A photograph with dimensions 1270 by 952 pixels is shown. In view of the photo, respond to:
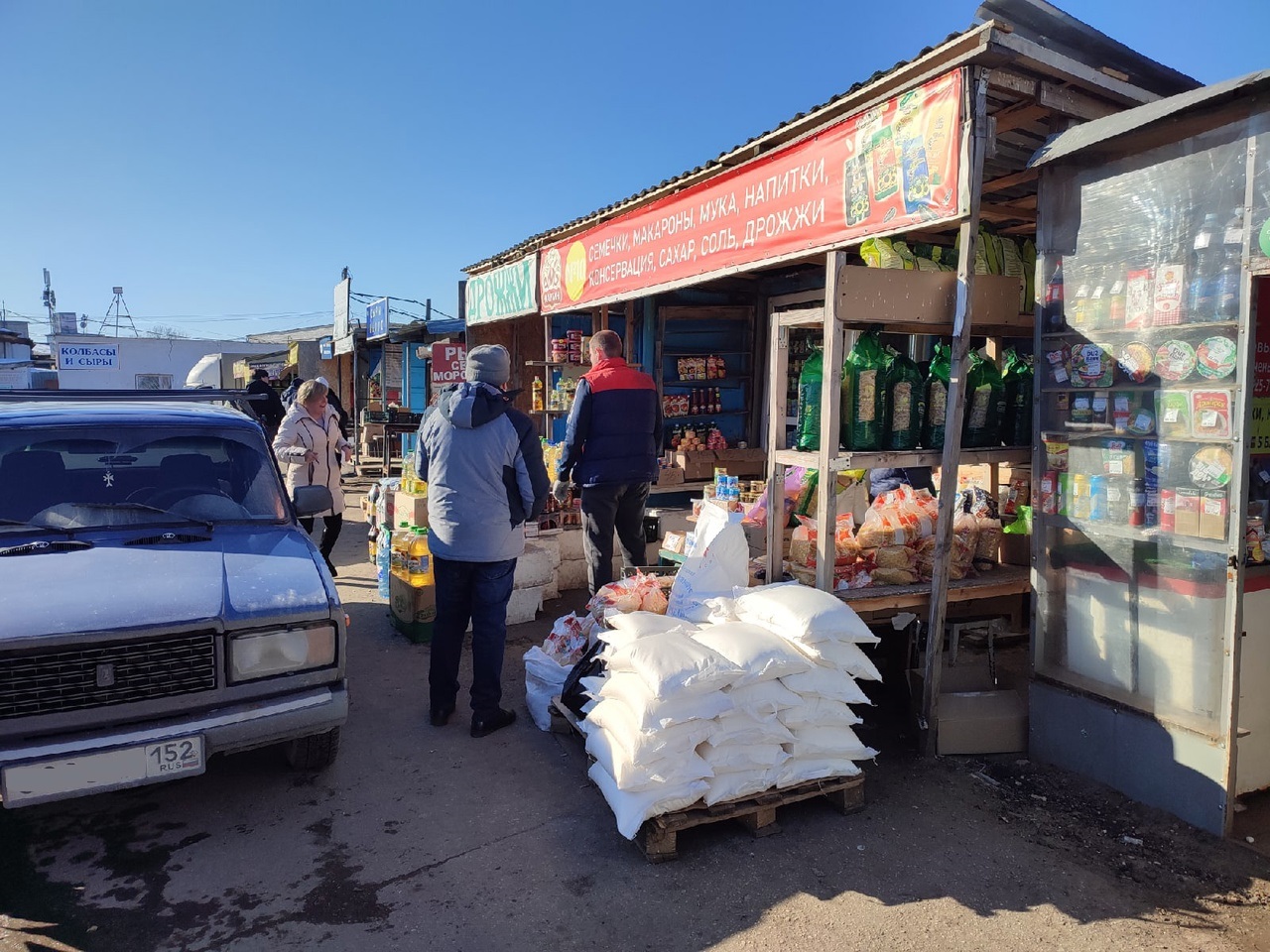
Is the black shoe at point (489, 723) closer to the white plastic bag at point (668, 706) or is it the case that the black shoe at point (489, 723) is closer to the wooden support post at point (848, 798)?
the white plastic bag at point (668, 706)

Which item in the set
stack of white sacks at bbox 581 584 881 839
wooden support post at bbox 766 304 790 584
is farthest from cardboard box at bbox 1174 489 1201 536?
wooden support post at bbox 766 304 790 584

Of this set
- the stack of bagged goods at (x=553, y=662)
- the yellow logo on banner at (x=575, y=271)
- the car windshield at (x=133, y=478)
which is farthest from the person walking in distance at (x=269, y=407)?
the stack of bagged goods at (x=553, y=662)

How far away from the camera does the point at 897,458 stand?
4.41 meters

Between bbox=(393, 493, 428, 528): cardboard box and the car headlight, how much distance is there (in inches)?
112

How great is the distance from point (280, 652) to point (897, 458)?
317cm

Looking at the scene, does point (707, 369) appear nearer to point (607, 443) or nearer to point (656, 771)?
point (607, 443)

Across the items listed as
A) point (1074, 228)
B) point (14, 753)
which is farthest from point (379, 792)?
point (1074, 228)

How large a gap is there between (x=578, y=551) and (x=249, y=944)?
189 inches

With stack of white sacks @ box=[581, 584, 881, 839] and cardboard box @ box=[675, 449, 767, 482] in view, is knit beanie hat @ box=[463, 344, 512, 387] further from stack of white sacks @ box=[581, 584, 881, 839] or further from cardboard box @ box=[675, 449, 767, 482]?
cardboard box @ box=[675, 449, 767, 482]

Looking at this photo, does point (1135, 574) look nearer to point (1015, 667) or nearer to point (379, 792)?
point (1015, 667)

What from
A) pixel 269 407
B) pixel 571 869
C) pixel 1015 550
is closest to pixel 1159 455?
pixel 1015 550

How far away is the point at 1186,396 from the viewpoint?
3.50 meters

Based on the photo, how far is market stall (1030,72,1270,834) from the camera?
334cm

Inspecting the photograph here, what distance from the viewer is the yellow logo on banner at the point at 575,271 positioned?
27.2 feet
